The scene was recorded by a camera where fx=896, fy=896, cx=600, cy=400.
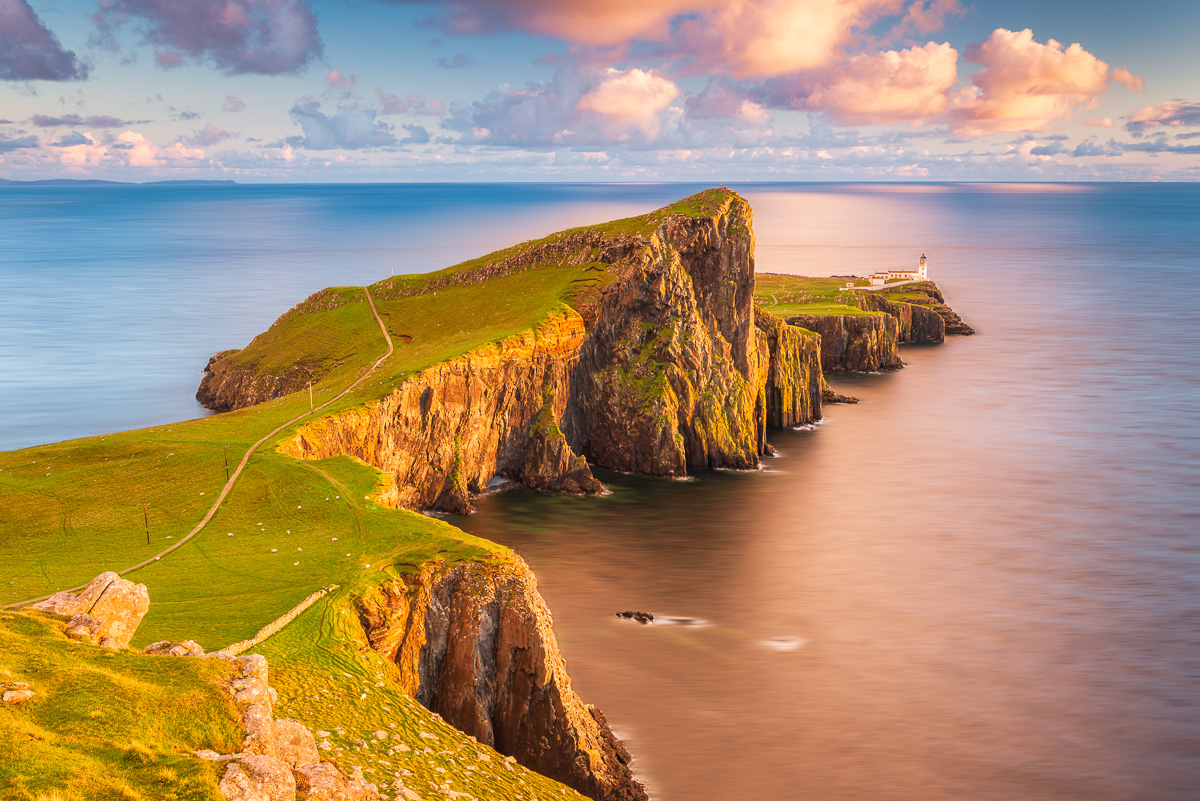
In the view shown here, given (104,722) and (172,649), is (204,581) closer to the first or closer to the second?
(172,649)

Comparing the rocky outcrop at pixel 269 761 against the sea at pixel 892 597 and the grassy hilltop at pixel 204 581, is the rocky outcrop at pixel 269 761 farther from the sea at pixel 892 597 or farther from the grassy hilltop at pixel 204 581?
the sea at pixel 892 597

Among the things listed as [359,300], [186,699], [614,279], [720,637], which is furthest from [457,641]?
[359,300]

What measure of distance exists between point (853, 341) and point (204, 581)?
483 feet

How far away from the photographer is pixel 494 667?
155 feet

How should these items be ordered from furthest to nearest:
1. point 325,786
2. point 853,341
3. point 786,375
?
point 853,341 → point 786,375 → point 325,786

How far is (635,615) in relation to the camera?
66812mm

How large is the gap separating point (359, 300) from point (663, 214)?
50.9 meters

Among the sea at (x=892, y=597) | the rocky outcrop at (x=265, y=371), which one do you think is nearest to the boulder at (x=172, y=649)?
the sea at (x=892, y=597)

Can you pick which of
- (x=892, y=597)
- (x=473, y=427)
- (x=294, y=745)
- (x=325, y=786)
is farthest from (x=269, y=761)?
(x=473, y=427)

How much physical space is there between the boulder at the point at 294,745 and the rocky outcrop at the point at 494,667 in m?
14.0

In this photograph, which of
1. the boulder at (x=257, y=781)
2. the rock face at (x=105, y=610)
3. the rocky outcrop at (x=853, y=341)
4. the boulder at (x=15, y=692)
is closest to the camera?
the boulder at (x=257, y=781)

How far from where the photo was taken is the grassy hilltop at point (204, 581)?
87.0ft

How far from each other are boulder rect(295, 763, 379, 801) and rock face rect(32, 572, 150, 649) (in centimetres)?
983

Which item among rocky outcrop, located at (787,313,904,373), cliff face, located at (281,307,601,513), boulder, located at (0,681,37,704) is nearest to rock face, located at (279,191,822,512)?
cliff face, located at (281,307,601,513)
